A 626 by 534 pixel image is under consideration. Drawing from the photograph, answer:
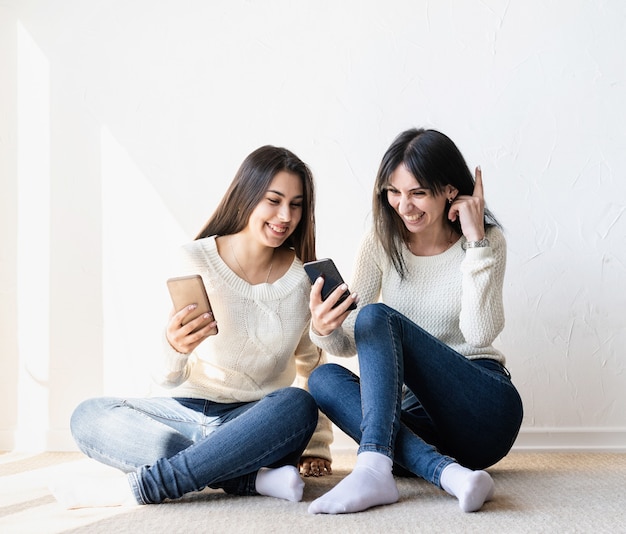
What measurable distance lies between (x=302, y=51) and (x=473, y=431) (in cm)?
104

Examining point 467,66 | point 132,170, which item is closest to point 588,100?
point 467,66

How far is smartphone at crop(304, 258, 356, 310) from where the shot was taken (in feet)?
Answer: 4.44

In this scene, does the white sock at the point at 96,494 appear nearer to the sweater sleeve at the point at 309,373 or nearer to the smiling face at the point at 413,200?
the sweater sleeve at the point at 309,373

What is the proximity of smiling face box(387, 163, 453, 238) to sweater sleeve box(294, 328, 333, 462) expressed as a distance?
12.0 inches

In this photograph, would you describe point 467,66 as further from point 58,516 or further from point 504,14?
point 58,516

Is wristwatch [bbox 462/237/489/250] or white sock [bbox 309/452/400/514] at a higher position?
wristwatch [bbox 462/237/489/250]

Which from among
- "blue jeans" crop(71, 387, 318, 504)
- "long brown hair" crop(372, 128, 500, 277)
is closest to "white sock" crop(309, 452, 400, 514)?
"blue jeans" crop(71, 387, 318, 504)

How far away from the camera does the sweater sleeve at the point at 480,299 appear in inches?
56.2

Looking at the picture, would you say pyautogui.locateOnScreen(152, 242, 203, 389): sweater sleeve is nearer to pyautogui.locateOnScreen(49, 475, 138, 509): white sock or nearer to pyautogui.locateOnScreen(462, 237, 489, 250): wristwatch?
pyautogui.locateOnScreen(49, 475, 138, 509): white sock

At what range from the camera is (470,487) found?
112 centimetres

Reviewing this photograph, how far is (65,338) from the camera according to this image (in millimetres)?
1962

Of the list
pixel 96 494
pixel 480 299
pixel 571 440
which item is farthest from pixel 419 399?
pixel 571 440

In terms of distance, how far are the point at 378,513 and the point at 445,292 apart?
1.68 ft

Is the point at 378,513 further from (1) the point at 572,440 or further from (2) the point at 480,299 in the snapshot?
(1) the point at 572,440
